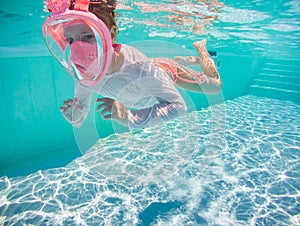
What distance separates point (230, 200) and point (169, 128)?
5450mm

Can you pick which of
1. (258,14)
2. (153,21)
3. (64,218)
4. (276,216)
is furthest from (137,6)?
(276,216)

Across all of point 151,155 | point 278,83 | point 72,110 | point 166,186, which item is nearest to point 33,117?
point 151,155

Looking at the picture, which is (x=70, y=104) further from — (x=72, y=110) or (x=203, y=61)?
(x=203, y=61)

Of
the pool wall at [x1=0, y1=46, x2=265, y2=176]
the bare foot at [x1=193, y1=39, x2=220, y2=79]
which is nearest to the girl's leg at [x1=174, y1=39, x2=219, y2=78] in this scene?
the bare foot at [x1=193, y1=39, x2=220, y2=79]

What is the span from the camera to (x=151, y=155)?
7164 mm

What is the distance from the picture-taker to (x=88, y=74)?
1962 millimetres

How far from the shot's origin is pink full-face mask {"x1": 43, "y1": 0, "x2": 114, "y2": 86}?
1692mm

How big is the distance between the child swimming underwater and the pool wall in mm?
4957

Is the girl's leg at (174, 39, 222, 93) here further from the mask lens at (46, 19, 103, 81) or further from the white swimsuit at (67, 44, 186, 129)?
the mask lens at (46, 19, 103, 81)

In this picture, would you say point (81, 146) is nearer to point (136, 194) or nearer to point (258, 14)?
point (136, 194)

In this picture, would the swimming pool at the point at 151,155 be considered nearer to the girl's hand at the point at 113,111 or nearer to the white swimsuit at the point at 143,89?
the white swimsuit at the point at 143,89

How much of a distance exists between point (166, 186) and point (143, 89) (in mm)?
4079

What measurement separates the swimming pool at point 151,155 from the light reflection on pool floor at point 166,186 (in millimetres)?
31

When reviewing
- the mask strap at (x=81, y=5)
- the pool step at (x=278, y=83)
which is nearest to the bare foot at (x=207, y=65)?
the mask strap at (x=81, y=5)
